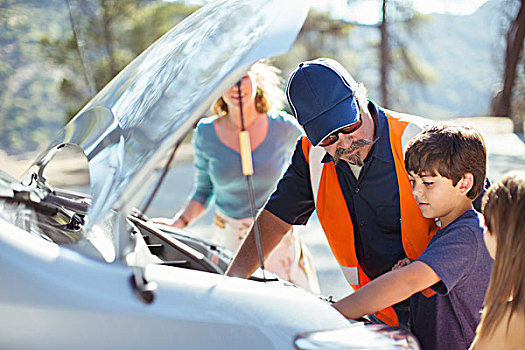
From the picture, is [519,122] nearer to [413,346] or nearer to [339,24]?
[339,24]

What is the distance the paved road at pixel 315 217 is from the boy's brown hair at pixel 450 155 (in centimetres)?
279

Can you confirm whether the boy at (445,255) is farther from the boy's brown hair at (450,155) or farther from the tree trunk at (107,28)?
the tree trunk at (107,28)

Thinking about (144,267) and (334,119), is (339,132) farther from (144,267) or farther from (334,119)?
(144,267)

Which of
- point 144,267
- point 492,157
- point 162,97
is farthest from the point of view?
point 492,157

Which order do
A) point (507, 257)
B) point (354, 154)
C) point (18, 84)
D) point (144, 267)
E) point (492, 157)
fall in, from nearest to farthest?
1. point (144, 267)
2. point (507, 257)
3. point (354, 154)
4. point (18, 84)
5. point (492, 157)

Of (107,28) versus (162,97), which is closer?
(162,97)

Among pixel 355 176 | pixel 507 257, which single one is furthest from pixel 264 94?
pixel 507 257

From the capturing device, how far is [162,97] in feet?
5.02

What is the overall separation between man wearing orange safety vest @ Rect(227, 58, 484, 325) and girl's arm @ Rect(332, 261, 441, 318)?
0.26 meters

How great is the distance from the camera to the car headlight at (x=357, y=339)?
128cm

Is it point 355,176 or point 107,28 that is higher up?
Result: point 355,176

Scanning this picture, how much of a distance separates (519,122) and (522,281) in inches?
496

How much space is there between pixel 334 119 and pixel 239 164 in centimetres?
149

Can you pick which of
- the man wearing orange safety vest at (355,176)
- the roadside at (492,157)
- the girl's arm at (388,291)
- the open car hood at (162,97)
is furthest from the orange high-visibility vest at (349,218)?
the roadside at (492,157)
